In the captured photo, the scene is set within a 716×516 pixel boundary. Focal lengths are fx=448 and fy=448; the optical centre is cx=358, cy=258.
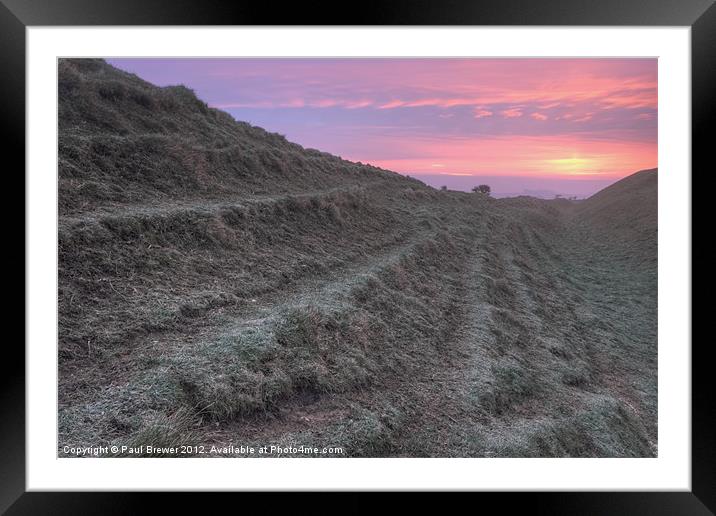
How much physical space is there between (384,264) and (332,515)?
806cm

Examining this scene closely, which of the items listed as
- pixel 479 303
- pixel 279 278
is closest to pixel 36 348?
pixel 279 278

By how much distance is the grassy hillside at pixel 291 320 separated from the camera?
227 inches

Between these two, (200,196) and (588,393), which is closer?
(588,393)

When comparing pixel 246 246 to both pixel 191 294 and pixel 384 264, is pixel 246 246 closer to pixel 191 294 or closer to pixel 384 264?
pixel 191 294

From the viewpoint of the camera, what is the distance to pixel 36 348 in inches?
203

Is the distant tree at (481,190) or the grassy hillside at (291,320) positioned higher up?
the distant tree at (481,190)
